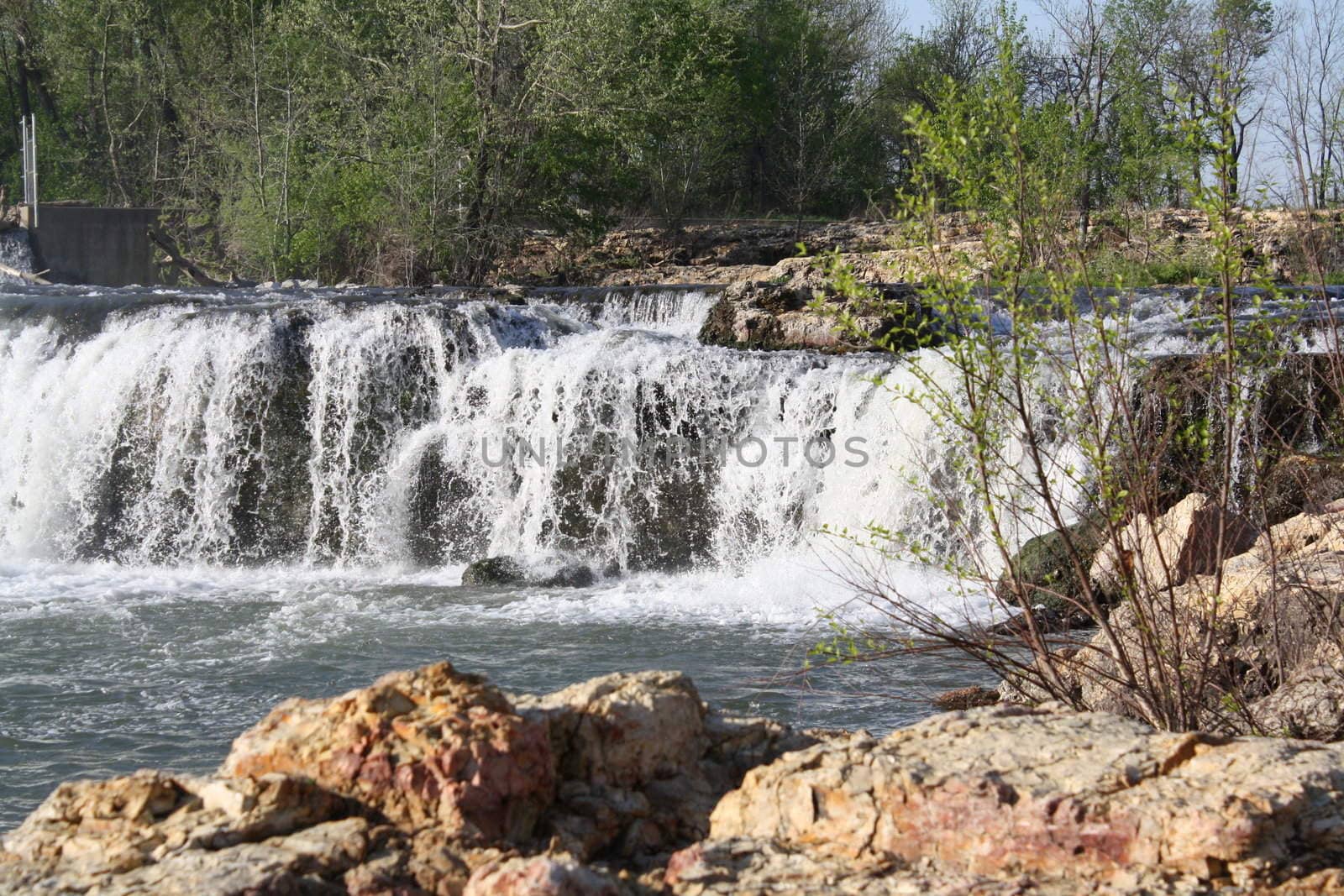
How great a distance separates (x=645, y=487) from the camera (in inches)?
440

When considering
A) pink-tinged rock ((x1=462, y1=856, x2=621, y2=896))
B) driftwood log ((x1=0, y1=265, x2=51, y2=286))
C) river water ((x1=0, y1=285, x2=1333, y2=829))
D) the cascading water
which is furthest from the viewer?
driftwood log ((x1=0, y1=265, x2=51, y2=286))

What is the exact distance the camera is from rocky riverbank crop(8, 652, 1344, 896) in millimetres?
2271

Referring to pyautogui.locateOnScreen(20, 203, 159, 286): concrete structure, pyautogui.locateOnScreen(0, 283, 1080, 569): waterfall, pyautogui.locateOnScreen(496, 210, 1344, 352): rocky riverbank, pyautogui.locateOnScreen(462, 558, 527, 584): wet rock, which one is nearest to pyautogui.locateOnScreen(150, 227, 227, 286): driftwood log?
pyautogui.locateOnScreen(20, 203, 159, 286): concrete structure

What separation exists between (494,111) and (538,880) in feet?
66.3

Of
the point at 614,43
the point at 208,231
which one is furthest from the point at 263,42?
the point at 614,43

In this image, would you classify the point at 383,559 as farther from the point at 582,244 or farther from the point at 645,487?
the point at 582,244

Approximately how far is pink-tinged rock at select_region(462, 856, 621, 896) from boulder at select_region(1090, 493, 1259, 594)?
1835 millimetres

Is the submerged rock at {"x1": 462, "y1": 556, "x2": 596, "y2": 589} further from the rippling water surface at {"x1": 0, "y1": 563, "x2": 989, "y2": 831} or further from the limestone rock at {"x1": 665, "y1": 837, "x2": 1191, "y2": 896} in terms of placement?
the limestone rock at {"x1": 665, "y1": 837, "x2": 1191, "y2": 896}

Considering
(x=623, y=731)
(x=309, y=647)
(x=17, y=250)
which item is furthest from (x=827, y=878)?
(x=17, y=250)

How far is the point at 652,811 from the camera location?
259 centimetres

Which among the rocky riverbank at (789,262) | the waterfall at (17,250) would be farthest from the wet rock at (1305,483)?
the waterfall at (17,250)

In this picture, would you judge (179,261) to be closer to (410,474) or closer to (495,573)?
(410,474)

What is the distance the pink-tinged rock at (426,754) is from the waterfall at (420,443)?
805cm

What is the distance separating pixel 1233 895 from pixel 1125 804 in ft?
0.71
